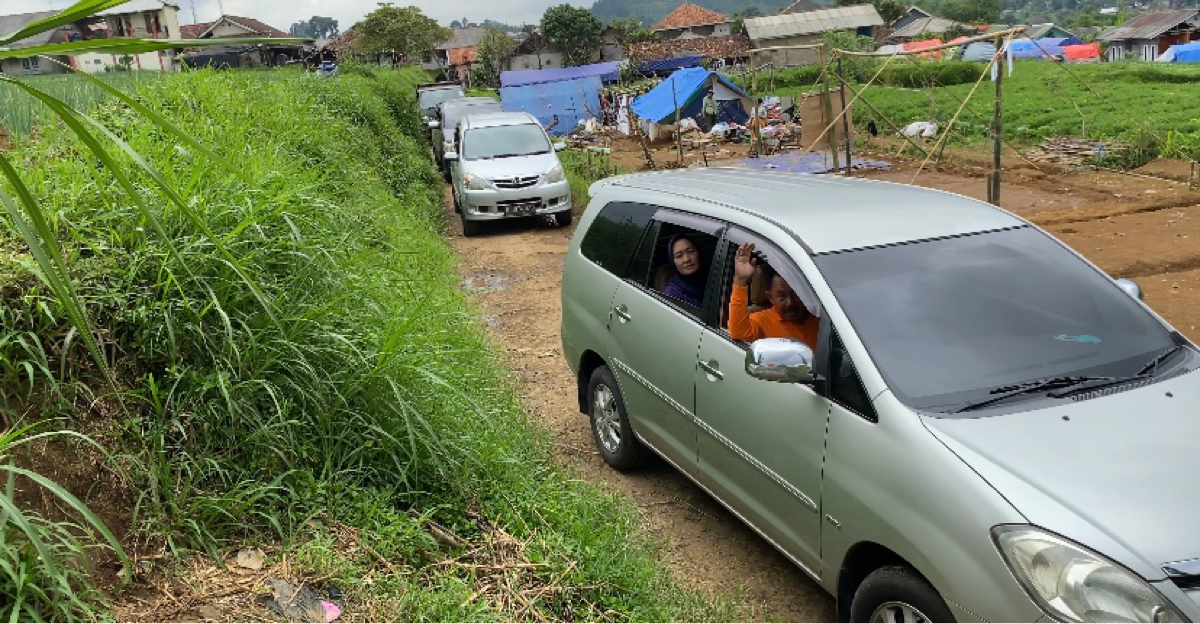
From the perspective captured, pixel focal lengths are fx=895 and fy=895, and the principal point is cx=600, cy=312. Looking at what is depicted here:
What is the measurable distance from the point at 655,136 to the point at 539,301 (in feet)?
61.3

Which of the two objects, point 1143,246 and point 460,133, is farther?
point 460,133

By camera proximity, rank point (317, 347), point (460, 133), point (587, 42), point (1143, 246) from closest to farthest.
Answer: point (317, 347), point (1143, 246), point (460, 133), point (587, 42)

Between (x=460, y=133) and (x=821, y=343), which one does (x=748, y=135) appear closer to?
(x=460, y=133)

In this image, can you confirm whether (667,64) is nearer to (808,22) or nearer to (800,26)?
(800,26)

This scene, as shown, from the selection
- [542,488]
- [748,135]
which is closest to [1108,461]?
[542,488]

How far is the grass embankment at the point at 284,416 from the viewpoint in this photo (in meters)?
3.25

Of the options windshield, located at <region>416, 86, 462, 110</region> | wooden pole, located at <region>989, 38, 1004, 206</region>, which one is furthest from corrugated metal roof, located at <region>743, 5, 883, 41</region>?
wooden pole, located at <region>989, 38, 1004, 206</region>

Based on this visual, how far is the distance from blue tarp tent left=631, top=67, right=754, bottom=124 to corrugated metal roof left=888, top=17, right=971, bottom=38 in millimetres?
51558

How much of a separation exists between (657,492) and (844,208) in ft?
6.67

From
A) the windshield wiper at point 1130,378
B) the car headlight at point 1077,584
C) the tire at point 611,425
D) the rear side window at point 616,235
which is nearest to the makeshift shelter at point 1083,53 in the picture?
the rear side window at point 616,235

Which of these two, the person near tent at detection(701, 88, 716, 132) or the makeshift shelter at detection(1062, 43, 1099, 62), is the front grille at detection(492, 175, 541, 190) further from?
the makeshift shelter at detection(1062, 43, 1099, 62)

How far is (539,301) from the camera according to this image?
10.0 m

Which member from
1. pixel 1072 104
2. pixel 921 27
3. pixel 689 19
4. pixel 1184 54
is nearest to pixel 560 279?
pixel 1072 104

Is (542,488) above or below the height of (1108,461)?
below
